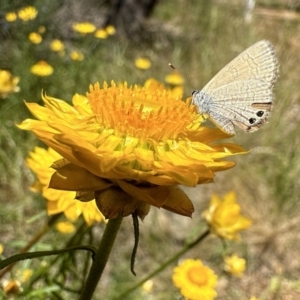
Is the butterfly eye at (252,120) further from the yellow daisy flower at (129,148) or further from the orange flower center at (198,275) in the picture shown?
the orange flower center at (198,275)

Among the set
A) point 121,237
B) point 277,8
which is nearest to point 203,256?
point 121,237

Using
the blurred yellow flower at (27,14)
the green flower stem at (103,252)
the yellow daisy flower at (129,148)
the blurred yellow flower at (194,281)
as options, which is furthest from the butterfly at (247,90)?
the blurred yellow flower at (27,14)

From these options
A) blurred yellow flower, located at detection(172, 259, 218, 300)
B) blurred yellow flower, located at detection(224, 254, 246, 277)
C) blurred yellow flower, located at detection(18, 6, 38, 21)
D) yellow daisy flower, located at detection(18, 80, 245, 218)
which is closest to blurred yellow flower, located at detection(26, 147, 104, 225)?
yellow daisy flower, located at detection(18, 80, 245, 218)

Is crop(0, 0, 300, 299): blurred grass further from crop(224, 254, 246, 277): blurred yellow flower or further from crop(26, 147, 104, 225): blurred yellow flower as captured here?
crop(26, 147, 104, 225): blurred yellow flower

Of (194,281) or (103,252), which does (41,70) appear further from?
(103,252)

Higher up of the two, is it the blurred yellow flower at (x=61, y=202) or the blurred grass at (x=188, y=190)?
the blurred yellow flower at (x=61, y=202)
